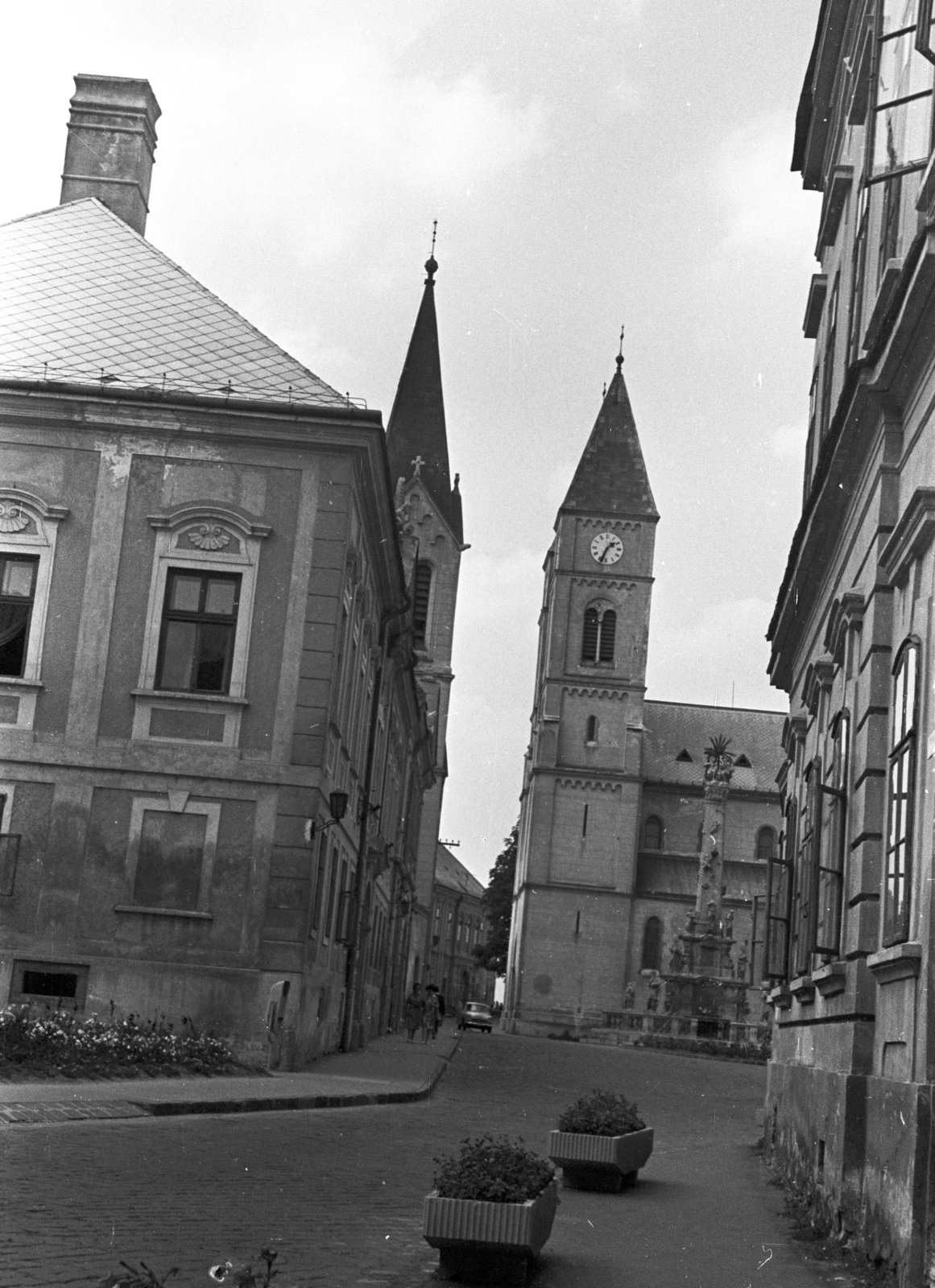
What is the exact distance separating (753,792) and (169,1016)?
3391 inches

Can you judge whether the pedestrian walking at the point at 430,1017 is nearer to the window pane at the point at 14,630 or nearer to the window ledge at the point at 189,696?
the window ledge at the point at 189,696

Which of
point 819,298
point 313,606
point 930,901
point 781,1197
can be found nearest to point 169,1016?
point 313,606

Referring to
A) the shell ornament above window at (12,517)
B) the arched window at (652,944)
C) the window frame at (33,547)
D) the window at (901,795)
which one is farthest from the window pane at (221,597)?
the arched window at (652,944)

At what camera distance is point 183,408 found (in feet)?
82.0

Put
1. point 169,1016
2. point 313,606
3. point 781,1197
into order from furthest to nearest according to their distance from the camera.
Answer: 1. point 313,606
2. point 169,1016
3. point 781,1197

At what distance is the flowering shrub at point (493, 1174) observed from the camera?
8789mm

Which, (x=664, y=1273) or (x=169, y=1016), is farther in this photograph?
(x=169, y=1016)

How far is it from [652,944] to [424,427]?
3285cm

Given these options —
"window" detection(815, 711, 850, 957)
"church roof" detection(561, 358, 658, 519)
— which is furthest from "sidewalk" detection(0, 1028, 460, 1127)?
"church roof" detection(561, 358, 658, 519)

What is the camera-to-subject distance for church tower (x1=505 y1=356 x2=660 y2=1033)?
93.2 m

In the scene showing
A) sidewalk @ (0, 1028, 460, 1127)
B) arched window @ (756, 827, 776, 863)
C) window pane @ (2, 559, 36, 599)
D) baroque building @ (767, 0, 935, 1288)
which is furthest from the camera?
arched window @ (756, 827, 776, 863)

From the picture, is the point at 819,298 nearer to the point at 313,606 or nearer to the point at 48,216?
the point at 313,606

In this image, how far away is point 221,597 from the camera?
81.8 ft

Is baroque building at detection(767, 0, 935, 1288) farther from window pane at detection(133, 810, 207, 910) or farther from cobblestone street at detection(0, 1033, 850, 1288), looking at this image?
window pane at detection(133, 810, 207, 910)
